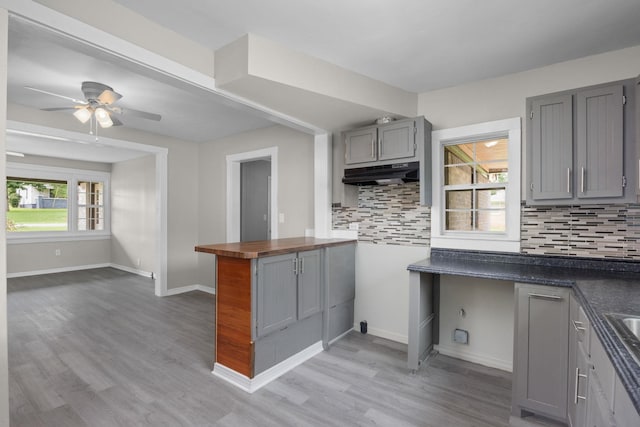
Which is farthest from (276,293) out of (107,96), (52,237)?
(52,237)

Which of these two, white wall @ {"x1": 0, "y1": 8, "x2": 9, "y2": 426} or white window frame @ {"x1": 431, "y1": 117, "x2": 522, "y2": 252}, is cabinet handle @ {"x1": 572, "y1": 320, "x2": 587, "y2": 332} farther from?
white wall @ {"x1": 0, "y1": 8, "x2": 9, "y2": 426}

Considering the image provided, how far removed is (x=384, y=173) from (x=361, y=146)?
1.29ft

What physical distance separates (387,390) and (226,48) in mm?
2803

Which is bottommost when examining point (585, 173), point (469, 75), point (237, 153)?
point (585, 173)

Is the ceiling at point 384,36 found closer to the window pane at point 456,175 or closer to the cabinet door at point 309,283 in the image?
the window pane at point 456,175

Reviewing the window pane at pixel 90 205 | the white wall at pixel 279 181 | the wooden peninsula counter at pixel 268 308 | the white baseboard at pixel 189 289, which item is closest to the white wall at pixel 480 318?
the wooden peninsula counter at pixel 268 308

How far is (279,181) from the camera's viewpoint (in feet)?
13.9

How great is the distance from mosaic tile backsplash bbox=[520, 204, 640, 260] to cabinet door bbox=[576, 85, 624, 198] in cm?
32

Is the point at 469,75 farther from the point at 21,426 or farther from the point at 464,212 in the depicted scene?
the point at 21,426

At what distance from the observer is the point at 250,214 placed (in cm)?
544

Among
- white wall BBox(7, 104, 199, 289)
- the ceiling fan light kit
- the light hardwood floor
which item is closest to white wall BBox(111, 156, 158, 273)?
white wall BBox(7, 104, 199, 289)

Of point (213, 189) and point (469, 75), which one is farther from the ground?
point (469, 75)

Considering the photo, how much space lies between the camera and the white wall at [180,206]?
495 centimetres

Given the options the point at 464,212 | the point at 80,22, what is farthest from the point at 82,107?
the point at 464,212
